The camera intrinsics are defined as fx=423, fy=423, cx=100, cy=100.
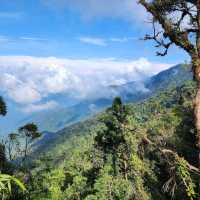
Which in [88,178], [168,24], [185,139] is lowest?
[88,178]

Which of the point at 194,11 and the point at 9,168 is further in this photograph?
the point at 9,168

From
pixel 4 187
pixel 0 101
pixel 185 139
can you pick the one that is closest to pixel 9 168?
pixel 0 101

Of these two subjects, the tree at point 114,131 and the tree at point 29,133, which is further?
the tree at point 114,131

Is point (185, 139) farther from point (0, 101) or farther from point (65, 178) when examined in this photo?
point (65, 178)

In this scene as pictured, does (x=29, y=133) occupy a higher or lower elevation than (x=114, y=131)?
lower

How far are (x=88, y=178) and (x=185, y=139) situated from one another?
37765 mm

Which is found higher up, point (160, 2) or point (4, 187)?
point (160, 2)

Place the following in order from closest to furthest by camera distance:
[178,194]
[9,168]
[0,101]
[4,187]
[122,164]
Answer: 1. [4,187]
2. [178,194]
3. [0,101]
4. [9,168]
5. [122,164]

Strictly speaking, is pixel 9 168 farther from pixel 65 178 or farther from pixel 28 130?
pixel 65 178

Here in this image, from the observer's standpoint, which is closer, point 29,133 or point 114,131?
point 29,133

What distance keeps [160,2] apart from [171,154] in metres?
4.10

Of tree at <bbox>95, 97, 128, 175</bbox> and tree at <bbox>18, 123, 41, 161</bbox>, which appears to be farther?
tree at <bbox>95, 97, 128, 175</bbox>

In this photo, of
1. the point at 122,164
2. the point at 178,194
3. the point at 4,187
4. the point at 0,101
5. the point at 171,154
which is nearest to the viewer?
the point at 4,187

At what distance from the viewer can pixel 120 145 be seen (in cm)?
6525
